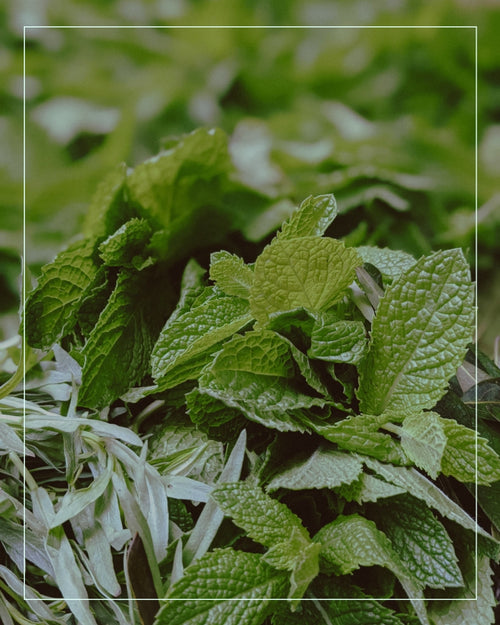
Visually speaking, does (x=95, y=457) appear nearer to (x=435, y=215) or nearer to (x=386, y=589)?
(x=386, y=589)

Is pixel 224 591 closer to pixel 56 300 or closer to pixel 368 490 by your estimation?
pixel 368 490

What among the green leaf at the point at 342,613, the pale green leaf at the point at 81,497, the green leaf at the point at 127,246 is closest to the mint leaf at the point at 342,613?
A: the green leaf at the point at 342,613

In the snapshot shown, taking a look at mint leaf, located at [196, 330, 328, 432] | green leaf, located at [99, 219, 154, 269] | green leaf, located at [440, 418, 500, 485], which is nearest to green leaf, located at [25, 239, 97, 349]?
green leaf, located at [99, 219, 154, 269]

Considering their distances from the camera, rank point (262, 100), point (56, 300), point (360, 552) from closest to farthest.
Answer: point (360, 552) → point (56, 300) → point (262, 100)

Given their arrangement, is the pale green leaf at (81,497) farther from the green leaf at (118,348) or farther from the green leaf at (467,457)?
the green leaf at (467,457)

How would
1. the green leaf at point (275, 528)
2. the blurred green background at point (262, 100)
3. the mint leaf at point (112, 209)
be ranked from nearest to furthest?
the green leaf at point (275, 528) < the mint leaf at point (112, 209) < the blurred green background at point (262, 100)

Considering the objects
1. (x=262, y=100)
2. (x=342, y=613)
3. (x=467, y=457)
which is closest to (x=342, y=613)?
(x=342, y=613)
